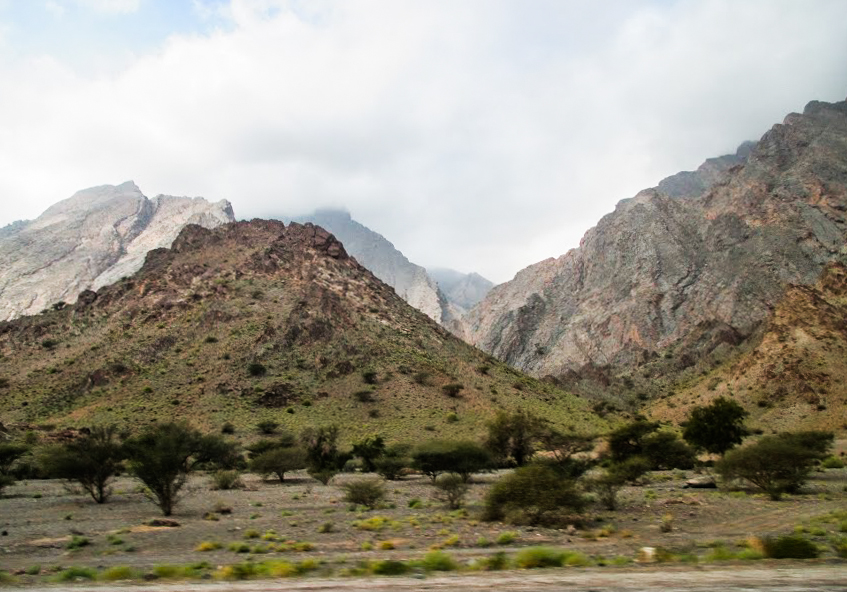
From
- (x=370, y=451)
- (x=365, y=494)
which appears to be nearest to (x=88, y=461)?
(x=365, y=494)

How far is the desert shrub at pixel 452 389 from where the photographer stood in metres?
76.2

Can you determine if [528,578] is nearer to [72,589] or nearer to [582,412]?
[72,589]

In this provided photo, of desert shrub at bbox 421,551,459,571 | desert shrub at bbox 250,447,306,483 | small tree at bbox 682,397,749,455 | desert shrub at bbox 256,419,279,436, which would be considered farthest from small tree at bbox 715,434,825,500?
desert shrub at bbox 256,419,279,436

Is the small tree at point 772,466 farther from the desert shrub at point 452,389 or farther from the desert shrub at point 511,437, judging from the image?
the desert shrub at point 452,389

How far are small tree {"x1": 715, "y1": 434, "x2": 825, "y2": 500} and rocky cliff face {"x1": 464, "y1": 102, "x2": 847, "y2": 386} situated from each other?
91.9m

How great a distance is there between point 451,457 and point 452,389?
36855 millimetres

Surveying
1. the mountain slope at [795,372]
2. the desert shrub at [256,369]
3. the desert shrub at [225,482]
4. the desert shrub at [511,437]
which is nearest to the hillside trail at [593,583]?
the desert shrub at [225,482]

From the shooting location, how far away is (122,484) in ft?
156

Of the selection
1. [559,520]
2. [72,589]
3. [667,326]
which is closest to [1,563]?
[72,589]

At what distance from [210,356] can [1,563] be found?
66.0 metres

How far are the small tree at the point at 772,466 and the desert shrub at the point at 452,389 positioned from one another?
4608 cm

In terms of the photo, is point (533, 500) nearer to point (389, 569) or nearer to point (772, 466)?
point (389, 569)

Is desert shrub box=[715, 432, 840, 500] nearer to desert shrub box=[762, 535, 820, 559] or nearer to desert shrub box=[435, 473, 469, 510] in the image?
desert shrub box=[435, 473, 469, 510]

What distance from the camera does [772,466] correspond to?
101ft
